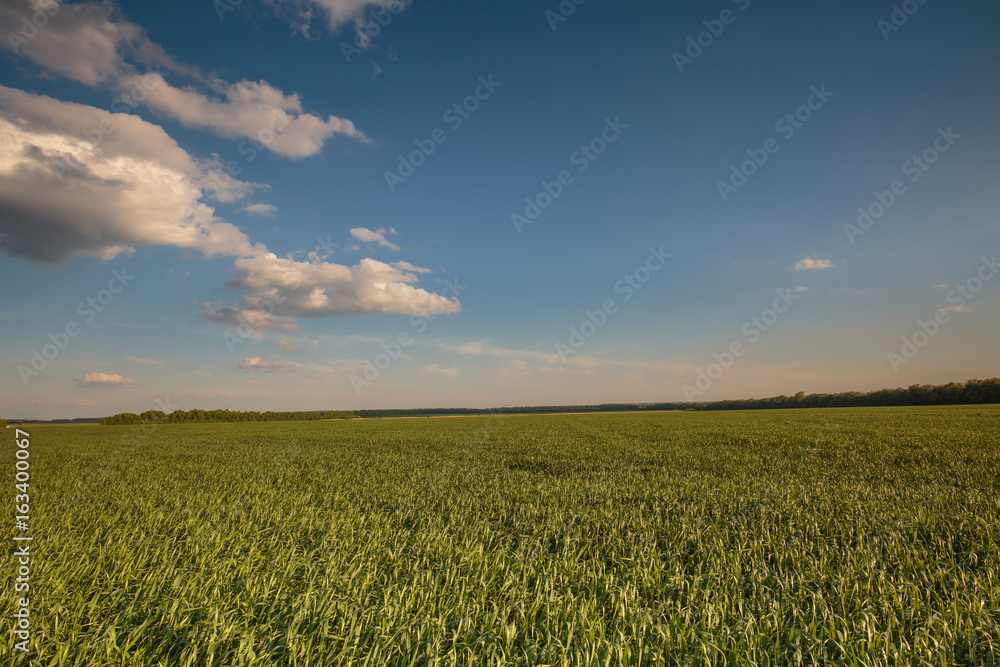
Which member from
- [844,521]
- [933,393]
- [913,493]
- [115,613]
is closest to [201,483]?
[115,613]

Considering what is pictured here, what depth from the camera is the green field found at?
3967 millimetres

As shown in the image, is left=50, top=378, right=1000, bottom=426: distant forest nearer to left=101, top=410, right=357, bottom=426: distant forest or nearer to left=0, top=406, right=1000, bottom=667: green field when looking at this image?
left=101, top=410, right=357, bottom=426: distant forest

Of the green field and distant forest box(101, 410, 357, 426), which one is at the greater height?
the green field

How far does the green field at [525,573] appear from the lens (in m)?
3.97

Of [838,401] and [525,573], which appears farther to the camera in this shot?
[838,401]

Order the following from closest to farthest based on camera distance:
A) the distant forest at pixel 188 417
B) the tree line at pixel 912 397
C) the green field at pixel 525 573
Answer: the green field at pixel 525 573, the tree line at pixel 912 397, the distant forest at pixel 188 417

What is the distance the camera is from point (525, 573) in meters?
5.56

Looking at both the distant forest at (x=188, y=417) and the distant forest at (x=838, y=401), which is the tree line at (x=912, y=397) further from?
the distant forest at (x=188, y=417)

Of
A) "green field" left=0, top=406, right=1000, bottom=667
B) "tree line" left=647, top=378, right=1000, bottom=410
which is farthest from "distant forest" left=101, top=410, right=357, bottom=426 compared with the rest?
"tree line" left=647, top=378, right=1000, bottom=410

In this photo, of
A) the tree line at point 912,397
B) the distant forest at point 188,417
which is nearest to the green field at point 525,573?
the tree line at point 912,397

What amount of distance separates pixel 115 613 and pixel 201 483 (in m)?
9.76

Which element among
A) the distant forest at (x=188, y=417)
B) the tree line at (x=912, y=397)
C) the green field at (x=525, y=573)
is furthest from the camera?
the distant forest at (x=188, y=417)

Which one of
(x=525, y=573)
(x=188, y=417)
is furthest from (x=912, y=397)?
(x=188, y=417)

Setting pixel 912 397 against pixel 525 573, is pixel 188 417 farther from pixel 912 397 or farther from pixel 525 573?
pixel 912 397
